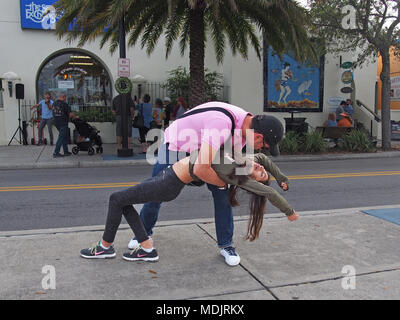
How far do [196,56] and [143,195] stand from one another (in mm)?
9519

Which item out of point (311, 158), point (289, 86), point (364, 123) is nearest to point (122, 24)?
point (311, 158)

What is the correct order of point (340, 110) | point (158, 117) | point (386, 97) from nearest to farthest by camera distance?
1. point (158, 117)
2. point (386, 97)
3. point (340, 110)

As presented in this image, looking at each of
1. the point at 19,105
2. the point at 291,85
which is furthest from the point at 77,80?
the point at 291,85

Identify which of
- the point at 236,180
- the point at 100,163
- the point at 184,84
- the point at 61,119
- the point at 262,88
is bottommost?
the point at 100,163

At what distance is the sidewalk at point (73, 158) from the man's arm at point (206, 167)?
8.54m

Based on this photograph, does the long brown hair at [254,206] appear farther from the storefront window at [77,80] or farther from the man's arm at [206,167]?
the storefront window at [77,80]

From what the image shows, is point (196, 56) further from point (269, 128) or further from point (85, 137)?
point (269, 128)

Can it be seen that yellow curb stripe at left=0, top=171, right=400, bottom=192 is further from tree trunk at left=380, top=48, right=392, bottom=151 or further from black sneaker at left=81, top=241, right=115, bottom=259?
tree trunk at left=380, top=48, right=392, bottom=151

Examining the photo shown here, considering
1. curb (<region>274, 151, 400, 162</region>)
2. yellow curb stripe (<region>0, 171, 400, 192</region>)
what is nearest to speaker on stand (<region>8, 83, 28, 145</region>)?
yellow curb stripe (<region>0, 171, 400, 192</region>)

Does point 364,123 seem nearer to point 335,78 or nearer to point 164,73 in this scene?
point 335,78

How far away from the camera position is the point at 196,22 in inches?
478

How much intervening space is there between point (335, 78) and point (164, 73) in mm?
7760

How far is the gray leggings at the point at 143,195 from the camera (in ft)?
11.6

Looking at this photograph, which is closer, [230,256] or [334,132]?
[230,256]
